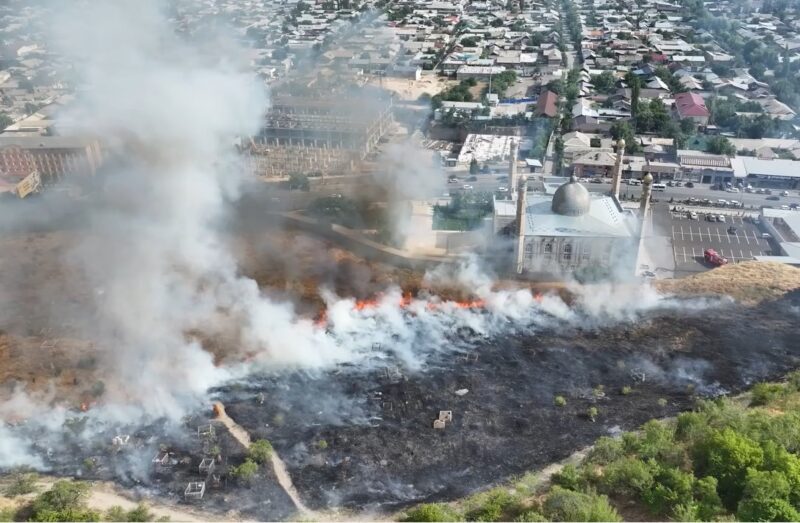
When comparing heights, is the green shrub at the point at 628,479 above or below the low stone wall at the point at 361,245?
above

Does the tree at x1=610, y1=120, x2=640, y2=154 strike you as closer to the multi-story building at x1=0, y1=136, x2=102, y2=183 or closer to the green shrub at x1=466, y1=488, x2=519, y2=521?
the green shrub at x1=466, y1=488, x2=519, y2=521

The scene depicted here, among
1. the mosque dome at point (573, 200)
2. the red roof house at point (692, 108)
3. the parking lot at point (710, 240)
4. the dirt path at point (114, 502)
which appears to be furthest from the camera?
the red roof house at point (692, 108)

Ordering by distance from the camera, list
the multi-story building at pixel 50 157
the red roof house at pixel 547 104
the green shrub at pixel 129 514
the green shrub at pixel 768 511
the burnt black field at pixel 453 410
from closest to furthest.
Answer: the green shrub at pixel 768 511, the green shrub at pixel 129 514, the burnt black field at pixel 453 410, the multi-story building at pixel 50 157, the red roof house at pixel 547 104

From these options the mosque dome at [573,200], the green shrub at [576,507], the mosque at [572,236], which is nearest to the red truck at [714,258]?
the mosque at [572,236]

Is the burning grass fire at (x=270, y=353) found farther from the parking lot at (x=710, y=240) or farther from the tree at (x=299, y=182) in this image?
the tree at (x=299, y=182)

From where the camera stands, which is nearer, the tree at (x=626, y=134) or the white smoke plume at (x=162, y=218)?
the white smoke plume at (x=162, y=218)

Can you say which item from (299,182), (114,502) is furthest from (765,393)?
(299,182)

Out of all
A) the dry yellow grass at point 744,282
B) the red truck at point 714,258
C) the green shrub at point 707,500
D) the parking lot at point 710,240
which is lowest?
the parking lot at point 710,240

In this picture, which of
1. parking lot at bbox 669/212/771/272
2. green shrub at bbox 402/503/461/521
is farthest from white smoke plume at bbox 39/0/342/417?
parking lot at bbox 669/212/771/272
